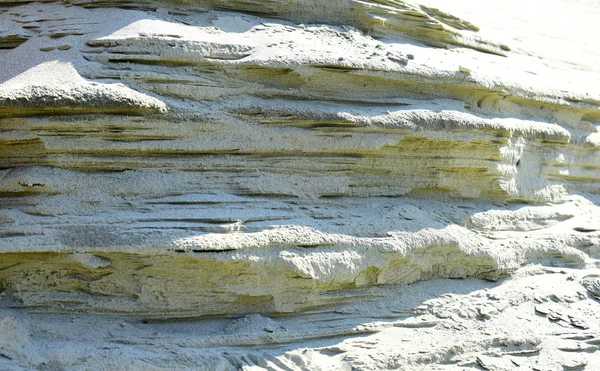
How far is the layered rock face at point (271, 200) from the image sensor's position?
3020 mm

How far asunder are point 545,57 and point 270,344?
140 inches

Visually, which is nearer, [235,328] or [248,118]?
[235,328]

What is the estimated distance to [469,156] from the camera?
3.83m

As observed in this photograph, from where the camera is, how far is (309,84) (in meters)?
3.53

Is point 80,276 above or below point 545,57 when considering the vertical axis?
below

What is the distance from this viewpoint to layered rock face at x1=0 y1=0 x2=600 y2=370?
302cm

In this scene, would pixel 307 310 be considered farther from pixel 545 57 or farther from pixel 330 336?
pixel 545 57

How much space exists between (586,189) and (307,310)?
256 centimetres

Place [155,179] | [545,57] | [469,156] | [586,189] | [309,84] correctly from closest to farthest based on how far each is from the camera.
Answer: [155,179] → [309,84] → [469,156] → [586,189] → [545,57]

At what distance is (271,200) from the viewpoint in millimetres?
3332

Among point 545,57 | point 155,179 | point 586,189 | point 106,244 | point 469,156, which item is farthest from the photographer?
point 545,57

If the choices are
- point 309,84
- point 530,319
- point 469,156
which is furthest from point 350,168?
point 530,319

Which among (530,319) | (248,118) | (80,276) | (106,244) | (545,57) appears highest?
(545,57)

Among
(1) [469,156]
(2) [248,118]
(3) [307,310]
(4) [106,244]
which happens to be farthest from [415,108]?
(4) [106,244]
